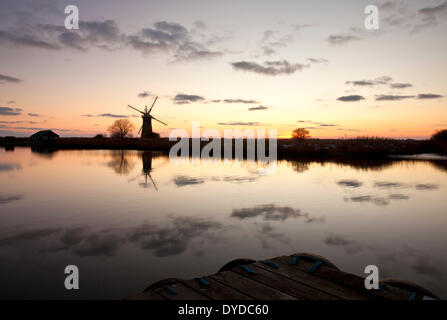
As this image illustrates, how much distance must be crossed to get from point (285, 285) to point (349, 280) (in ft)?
2.98

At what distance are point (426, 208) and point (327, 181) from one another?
22.9 ft

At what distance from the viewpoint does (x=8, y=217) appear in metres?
10.2

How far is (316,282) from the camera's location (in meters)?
4.16

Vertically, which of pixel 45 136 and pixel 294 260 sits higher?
pixel 45 136

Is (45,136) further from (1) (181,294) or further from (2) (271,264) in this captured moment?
(1) (181,294)

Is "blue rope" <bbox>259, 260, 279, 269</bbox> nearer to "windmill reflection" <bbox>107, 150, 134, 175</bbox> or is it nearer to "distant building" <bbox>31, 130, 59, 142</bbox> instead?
"windmill reflection" <bbox>107, 150, 134, 175</bbox>

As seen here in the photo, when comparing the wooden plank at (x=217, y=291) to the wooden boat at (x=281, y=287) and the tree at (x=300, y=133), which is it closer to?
the wooden boat at (x=281, y=287)

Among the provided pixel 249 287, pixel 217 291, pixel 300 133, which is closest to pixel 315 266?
pixel 249 287

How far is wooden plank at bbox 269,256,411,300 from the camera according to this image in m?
3.74

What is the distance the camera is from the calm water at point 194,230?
5988mm

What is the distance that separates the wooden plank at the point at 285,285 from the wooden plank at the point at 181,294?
89 cm
